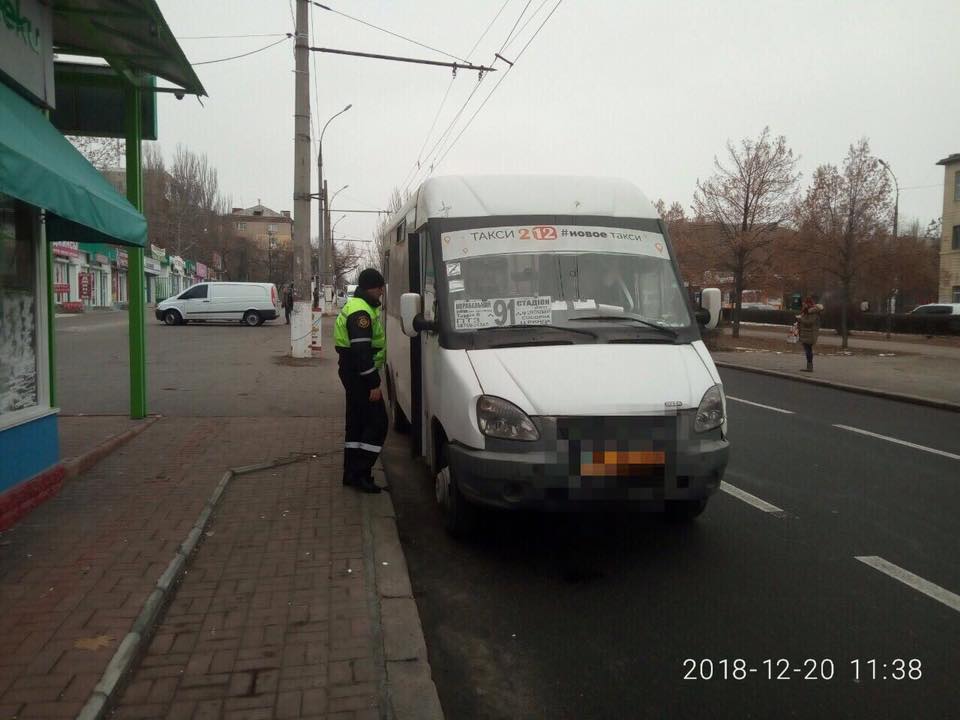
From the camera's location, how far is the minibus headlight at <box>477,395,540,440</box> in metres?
4.46

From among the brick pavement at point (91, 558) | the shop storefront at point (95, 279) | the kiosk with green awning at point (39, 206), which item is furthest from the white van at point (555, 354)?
the shop storefront at point (95, 279)

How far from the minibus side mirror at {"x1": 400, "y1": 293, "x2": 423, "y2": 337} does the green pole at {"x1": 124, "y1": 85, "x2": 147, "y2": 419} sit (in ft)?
13.4

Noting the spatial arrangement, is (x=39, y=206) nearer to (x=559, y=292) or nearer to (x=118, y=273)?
(x=559, y=292)

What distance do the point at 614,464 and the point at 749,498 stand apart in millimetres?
2552

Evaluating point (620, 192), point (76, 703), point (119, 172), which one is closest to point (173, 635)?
point (76, 703)

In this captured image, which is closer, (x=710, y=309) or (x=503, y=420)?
(x=503, y=420)

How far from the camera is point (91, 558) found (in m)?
4.59

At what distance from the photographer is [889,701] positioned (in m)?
3.25

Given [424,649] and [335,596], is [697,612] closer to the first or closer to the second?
[424,649]

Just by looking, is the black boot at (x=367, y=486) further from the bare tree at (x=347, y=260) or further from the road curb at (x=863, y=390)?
the bare tree at (x=347, y=260)

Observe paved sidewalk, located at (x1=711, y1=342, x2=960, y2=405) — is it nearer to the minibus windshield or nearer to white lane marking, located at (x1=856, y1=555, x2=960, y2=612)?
white lane marking, located at (x1=856, y1=555, x2=960, y2=612)

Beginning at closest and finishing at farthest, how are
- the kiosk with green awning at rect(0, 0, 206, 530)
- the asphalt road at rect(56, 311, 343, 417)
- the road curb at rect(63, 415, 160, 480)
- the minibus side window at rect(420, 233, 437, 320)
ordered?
the kiosk with green awning at rect(0, 0, 206, 530) → the minibus side window at rect(420, 233, 437, 320) → the road curb at rect(63, 415, 160, 480) → the asphalt road at rect(56, 311, 343, 417)

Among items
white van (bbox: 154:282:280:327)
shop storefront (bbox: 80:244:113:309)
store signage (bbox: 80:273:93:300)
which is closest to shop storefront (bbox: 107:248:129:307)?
shop storefront (bbox: 80:244:113:309)

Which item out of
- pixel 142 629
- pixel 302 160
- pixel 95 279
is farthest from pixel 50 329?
pixel 95 279
